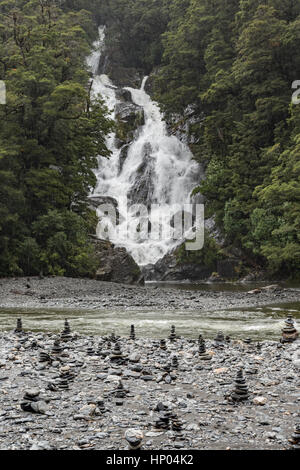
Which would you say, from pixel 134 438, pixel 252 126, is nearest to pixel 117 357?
pixel 134 438

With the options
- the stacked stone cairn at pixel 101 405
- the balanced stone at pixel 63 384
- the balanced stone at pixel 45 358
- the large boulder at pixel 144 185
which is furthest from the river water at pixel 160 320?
the large boulder at pixel 144 185

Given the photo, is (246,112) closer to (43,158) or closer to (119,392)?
(43,158)

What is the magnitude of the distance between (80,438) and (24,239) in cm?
2225

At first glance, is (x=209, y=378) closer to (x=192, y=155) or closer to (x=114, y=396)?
(x=114, y=396)

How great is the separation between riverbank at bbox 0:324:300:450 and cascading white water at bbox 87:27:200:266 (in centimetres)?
2521

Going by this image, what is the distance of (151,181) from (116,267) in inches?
479

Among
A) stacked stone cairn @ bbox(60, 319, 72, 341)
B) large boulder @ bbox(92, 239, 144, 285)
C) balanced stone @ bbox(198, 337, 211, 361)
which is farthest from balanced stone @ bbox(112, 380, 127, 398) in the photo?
large boulder @ bbox(92, 239, 144, 285)

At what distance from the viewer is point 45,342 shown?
28.9ft

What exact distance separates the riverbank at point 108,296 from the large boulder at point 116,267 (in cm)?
366

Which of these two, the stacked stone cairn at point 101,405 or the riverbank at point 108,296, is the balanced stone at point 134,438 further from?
the riverbank at point 108,296

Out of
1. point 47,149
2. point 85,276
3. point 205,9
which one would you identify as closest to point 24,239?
point 85,276

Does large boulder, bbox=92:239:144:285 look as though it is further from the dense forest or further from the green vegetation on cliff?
the green vegetation on cliff

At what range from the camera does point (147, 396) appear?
224 inches

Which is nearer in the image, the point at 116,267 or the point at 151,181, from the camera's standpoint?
the point at 116,267
